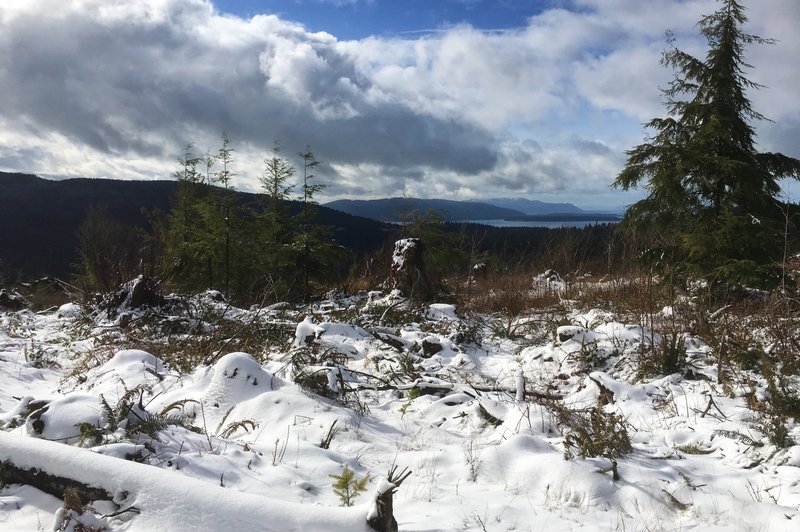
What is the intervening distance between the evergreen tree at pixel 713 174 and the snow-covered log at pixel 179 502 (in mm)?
6760

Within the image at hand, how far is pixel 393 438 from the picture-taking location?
3.64m

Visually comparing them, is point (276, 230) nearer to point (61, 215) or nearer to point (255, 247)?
point (255, 247)

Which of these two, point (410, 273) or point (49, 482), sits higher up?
point (410, 273)

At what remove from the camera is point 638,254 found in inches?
322

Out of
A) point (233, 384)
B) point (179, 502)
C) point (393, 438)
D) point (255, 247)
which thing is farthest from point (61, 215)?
point (179, 502)

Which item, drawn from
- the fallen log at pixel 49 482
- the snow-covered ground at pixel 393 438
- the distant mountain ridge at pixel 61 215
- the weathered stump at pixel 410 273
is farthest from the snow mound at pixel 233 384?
the distant mountain ridge at pixel 61 215

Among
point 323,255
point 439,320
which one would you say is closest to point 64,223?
point 323,255

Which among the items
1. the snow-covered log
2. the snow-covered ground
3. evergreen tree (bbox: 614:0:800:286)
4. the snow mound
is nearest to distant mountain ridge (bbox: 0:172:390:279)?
evergreen tree (bbox: 614:0:800:286)

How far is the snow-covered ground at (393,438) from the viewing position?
217 cm

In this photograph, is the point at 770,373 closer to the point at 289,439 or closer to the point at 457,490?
the point at 457,490

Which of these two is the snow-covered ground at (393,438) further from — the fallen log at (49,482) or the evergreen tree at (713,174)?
the evergreen tree at (713,174)

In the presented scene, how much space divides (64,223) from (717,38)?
309 ft

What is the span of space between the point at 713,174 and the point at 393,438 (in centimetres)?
725

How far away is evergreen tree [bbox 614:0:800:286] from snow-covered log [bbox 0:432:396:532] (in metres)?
6.76
